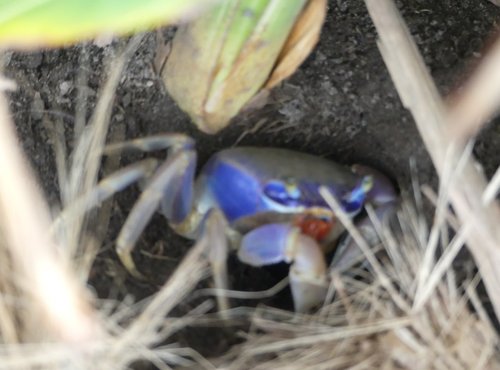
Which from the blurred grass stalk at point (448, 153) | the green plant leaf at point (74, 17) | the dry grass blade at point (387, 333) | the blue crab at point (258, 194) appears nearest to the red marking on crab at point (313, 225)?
the blue crab at point (258, 194)

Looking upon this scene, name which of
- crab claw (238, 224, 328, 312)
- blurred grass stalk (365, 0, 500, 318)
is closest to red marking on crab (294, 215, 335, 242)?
crab claw (238, 224, 328, 312)

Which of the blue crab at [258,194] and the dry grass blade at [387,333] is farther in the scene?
the blue crab at [258,194]

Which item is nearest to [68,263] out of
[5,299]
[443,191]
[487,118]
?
[5,299]

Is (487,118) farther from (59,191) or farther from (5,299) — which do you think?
(5,299)

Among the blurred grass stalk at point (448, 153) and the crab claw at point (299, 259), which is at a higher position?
the blurred grass stalk at point (448, 153)

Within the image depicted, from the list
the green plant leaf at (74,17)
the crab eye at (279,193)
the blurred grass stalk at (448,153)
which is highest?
the green plant leaf at (74,17)

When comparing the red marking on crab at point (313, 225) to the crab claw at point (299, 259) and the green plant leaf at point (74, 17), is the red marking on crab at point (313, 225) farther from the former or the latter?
the green plant leaf at point (74, 17)
